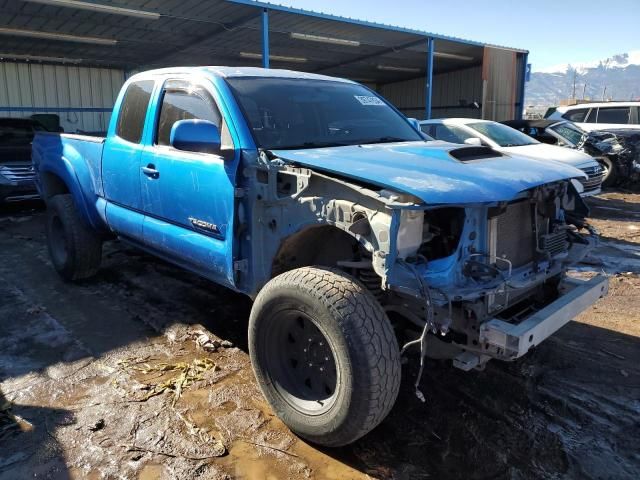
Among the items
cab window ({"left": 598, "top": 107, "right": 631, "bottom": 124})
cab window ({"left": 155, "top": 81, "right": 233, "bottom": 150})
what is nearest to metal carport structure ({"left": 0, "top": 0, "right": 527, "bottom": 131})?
cab window ({"left": 598, "top": 107, "right": 631, "bottom": 124})

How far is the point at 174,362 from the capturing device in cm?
382

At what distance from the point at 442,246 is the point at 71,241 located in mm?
3958

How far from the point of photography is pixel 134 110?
4.42 metres

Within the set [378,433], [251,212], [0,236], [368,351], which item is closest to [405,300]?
[368,351]

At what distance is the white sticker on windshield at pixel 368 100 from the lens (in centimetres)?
420

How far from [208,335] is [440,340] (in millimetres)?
2077

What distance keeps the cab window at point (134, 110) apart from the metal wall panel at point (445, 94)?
1525cm

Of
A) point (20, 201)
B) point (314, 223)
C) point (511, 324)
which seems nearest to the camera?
point (511, 324)

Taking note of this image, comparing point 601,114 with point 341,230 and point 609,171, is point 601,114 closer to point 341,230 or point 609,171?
point 609,171

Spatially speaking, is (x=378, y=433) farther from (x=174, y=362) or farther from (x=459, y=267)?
(x=174, y=362)

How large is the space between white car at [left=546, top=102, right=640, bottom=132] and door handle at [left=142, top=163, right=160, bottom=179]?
13.1 meters

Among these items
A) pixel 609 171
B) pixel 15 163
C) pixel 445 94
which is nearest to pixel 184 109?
pixel 15 163

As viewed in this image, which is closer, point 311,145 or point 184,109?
point 311,145

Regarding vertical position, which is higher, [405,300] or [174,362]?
[405,300]
